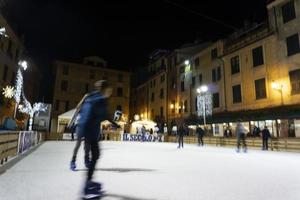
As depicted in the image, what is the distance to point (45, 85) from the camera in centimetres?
4822

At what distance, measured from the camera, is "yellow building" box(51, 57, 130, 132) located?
42.5 metres

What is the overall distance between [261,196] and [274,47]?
68.8 ft

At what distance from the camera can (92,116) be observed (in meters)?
3.99

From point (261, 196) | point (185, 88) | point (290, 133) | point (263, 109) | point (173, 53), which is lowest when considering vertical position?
point (261, 196)

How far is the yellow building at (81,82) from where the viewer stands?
42.5m

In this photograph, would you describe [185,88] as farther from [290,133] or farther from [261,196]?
[261,196]

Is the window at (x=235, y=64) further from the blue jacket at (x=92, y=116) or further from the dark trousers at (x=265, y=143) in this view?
the blue jacket at (x=92, y=116)

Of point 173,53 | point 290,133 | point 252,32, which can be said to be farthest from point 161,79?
point 290,133

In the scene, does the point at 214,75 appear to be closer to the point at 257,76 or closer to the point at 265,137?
the point at 257,76

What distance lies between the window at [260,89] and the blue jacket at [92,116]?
2129cm

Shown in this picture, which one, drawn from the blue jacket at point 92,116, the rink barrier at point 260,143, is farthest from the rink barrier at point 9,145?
the rink barrier at point 260,143

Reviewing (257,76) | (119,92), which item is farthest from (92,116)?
(119,92)

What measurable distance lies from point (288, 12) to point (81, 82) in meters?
34.4

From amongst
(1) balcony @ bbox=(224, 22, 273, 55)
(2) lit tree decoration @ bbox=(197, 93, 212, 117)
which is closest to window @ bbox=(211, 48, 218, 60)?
(1) balcony @ bbox=(224, 22, 273, 55)
